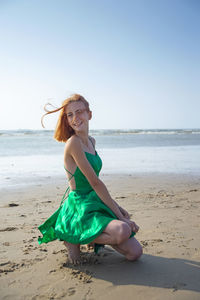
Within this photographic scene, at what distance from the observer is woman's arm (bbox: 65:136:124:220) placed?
9.83 ft

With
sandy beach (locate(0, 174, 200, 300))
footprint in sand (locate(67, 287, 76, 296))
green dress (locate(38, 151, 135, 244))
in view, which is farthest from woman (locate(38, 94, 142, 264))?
footprint in sand (locate(67, 287, 76, 296))

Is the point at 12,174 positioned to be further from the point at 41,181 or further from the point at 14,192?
the point at 14,192

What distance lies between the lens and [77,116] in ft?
10.8

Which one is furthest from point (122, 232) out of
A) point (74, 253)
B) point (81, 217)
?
point (74, 253)

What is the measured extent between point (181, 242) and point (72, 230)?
144 cm

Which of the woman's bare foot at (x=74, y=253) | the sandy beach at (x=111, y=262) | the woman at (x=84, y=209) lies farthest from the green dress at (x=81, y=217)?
the sandy beach at (x=111, y=262)

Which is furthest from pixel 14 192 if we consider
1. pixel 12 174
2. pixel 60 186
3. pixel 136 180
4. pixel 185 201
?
pixel 185 201

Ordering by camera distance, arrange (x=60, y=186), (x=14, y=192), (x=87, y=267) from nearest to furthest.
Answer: (x=87, y=267)
(x=14, y=192)
(x=60, y=186)

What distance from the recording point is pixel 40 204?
5.54 meters

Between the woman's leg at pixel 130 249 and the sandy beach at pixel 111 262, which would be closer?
the sandy beach at pixel 111 262

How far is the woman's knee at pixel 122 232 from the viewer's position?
2.72 m

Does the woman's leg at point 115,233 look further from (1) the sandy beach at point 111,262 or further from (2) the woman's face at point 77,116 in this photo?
(2) the woman's face at point 77,116

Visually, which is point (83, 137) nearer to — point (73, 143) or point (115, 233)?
point (73, 143)

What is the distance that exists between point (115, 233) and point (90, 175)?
0.65m
